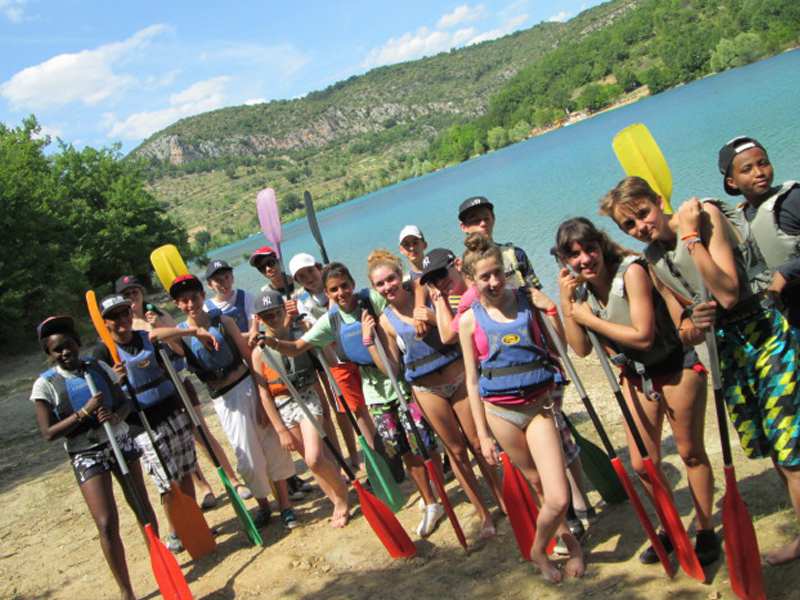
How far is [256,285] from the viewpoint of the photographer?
38.2 meters

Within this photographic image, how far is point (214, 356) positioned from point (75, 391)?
3.65 feet

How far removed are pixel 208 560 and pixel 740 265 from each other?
4720 millimetres

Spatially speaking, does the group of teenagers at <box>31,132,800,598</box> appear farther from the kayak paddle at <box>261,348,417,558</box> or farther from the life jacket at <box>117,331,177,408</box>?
the kayak paddle at <box>261,348,417,558</box>

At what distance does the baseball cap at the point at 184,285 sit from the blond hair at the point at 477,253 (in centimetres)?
256

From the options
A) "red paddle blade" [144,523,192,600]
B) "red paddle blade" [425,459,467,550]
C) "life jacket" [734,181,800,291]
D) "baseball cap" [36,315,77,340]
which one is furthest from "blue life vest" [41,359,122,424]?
"life jacket" [734,181,800,291]

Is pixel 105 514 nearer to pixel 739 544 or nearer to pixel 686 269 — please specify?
pixel 739 544

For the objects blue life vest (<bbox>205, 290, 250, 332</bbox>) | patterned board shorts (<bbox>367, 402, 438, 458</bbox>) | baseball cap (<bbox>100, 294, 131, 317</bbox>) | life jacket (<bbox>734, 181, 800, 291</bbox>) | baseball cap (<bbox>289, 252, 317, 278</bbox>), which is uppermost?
baseball cap (<bbox>100, 294, 131, 317</bbox>)

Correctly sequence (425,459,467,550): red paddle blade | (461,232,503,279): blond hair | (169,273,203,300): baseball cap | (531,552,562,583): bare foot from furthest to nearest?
(169,273,203,300): baseball cap < (425,459,467,550): red paddle blade < (531,552,562,583): bare foot < (461,232,503,279): blond hair

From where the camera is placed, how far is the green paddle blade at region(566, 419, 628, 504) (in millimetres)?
4645

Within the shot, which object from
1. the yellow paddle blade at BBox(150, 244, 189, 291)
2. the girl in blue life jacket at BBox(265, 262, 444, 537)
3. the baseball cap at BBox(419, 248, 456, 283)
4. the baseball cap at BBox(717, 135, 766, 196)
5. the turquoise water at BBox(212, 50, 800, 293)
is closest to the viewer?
the baseball cap at BBox(717, 135, 766, 196)

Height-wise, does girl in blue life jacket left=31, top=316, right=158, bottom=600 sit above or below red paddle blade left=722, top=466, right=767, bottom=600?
above

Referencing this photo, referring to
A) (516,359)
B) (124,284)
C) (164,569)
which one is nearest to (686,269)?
(516,359)

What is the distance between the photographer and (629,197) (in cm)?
341

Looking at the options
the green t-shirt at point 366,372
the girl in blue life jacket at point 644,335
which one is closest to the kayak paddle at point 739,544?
the girl in blue life jacket at point 644,335
